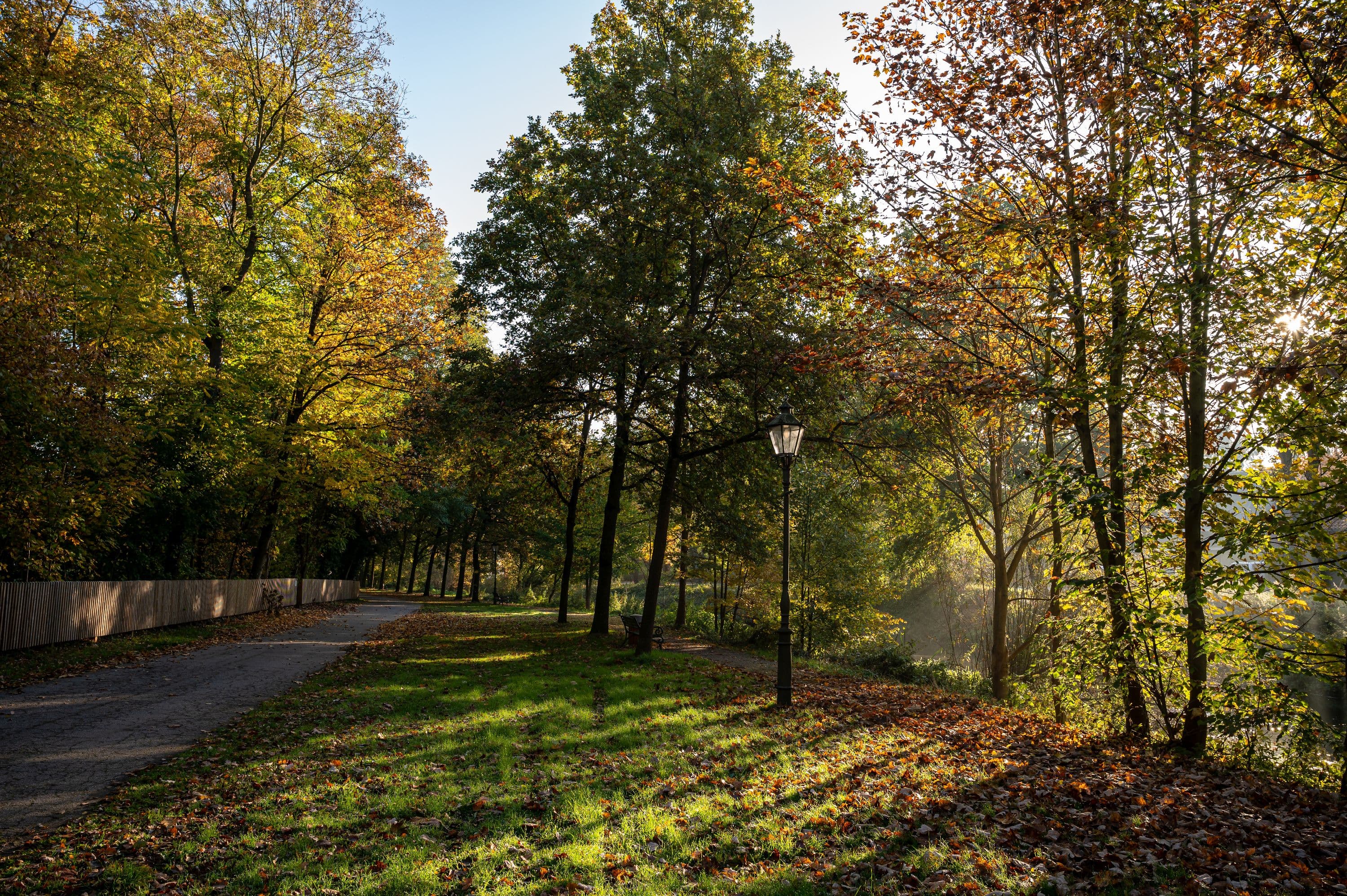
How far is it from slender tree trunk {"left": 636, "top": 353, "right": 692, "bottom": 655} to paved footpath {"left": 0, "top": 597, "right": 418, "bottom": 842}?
673 centimetres

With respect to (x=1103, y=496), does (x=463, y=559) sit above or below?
below

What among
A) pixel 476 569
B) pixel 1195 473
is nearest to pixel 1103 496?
pixel 1195 473

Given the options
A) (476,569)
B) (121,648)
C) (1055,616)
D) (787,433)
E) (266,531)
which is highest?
(787,433)

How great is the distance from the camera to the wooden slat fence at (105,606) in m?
12.4

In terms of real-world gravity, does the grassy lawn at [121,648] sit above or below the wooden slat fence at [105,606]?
below

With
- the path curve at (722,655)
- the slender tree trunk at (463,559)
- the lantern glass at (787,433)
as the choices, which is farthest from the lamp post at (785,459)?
the slender tree trunk at (463,559)

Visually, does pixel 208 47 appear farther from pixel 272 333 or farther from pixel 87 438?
pixel 87 438

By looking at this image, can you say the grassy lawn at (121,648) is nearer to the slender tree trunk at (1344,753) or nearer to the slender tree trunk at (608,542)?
the slender tree trunk at (608,542)

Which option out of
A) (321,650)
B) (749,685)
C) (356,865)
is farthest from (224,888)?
(321,650)

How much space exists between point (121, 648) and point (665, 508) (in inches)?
462

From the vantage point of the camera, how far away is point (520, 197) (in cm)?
1841

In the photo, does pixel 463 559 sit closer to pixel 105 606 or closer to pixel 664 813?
pixel 105 606

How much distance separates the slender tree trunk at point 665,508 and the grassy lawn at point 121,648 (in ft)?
32.9

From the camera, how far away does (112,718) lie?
8562 mm
